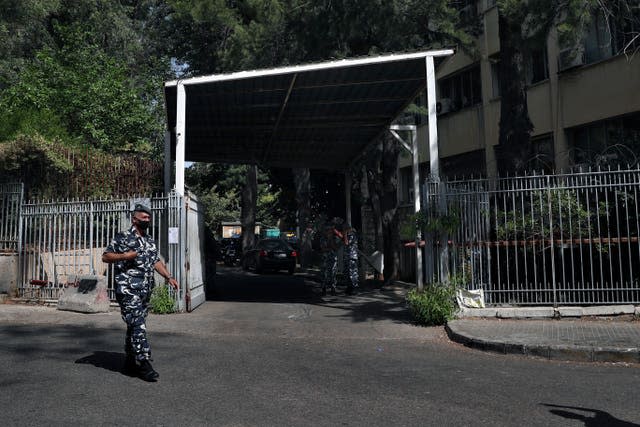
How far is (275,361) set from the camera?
24.5 ft

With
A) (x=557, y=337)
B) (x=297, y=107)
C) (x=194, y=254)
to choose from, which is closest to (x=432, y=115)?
(x=297, y=107)

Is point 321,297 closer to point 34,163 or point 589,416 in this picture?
point 34,163

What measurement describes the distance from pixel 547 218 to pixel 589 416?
573cm

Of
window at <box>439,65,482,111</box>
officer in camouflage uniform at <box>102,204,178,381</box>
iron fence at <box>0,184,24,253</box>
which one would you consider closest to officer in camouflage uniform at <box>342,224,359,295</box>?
iron fence at <box>0,184,24,253</box>

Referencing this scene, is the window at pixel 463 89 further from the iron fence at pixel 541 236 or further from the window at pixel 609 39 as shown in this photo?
the iron fence at pixel 541 236

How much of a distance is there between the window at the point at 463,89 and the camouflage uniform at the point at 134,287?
1694 centimetres

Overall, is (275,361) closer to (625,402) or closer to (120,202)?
(625,402)

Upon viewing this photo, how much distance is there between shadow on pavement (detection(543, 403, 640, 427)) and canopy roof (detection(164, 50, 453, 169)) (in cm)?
734

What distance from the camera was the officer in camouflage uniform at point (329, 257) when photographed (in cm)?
1486

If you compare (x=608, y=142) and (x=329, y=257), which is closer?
(x=608, y=142)

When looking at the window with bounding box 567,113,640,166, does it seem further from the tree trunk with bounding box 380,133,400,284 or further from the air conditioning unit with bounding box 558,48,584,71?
the tree trunk with bounding box 380,133,400,284

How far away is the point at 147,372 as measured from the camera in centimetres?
626

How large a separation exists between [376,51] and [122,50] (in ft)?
41.4

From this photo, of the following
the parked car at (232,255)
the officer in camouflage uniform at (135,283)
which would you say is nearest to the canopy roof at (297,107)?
the officer in camouflage uniform at (135,283)
